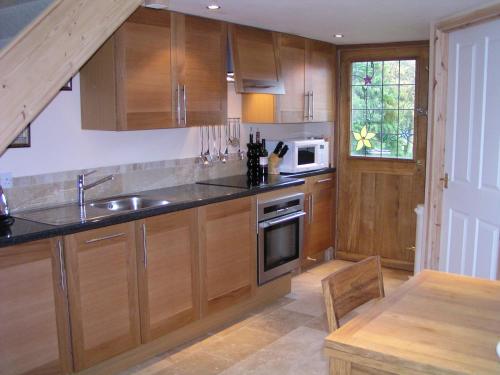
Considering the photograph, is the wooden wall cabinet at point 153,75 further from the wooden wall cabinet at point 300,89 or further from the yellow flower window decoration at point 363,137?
the yellow flower window decoration at point 363,137

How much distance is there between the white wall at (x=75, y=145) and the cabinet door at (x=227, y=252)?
69 cm

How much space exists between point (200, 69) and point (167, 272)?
56.0 inches

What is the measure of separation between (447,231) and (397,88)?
1.74 meters

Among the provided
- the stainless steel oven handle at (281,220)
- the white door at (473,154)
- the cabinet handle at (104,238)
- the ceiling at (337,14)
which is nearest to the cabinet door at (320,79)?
the ceiling at (337,14)

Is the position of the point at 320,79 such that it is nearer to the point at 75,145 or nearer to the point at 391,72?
the point at 391,72

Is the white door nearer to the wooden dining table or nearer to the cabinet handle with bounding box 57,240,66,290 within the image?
the wooden dining table

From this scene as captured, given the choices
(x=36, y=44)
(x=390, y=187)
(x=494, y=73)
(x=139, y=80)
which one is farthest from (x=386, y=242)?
(x=36, y=44)

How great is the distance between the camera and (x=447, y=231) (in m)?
4.05

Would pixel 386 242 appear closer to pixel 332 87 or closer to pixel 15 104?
pixel 332 87

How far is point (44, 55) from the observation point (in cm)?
206

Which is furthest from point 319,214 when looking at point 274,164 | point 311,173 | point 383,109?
point 383,109

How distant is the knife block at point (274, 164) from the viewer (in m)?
4.89

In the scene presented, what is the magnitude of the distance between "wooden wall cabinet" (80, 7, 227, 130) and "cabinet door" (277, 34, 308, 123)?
876mm

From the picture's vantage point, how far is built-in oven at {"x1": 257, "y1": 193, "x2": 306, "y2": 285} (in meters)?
4.19
